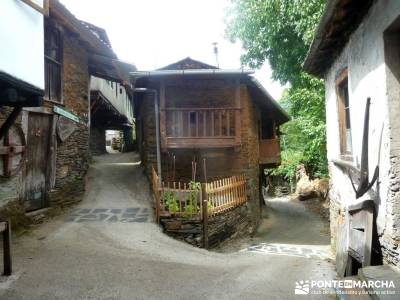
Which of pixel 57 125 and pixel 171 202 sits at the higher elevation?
pixel 57 125

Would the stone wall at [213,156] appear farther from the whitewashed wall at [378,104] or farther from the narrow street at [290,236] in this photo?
the whitewashed wall at [378,104]

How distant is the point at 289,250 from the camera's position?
8.18 metres

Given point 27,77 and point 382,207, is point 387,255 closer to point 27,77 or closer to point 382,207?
point 382,207

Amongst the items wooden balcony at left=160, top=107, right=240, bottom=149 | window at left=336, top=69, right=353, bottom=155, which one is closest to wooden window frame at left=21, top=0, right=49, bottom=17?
wooden balcony at left=160, top=107, right=240, bottom=149

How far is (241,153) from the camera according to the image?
33.1ft

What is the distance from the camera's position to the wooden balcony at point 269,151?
13.5m

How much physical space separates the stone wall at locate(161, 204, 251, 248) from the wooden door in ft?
10.4

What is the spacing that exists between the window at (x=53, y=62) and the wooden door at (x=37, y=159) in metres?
0.73

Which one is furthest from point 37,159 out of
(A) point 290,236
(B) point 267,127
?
(B) point 267,127

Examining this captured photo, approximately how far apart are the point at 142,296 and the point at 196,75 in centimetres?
682

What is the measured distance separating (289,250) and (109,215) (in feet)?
16.0

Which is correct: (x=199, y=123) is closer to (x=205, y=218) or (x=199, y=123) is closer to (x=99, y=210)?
(x=205, y=218)

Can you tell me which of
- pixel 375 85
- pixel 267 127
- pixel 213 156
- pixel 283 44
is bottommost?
pixel 213 156

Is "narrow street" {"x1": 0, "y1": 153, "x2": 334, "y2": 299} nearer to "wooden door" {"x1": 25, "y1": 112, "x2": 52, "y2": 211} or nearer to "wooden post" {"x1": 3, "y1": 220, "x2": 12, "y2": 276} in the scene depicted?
"wooden post" {"x1": 3, "y1": 220, "x2": 12, "y2": 276}
